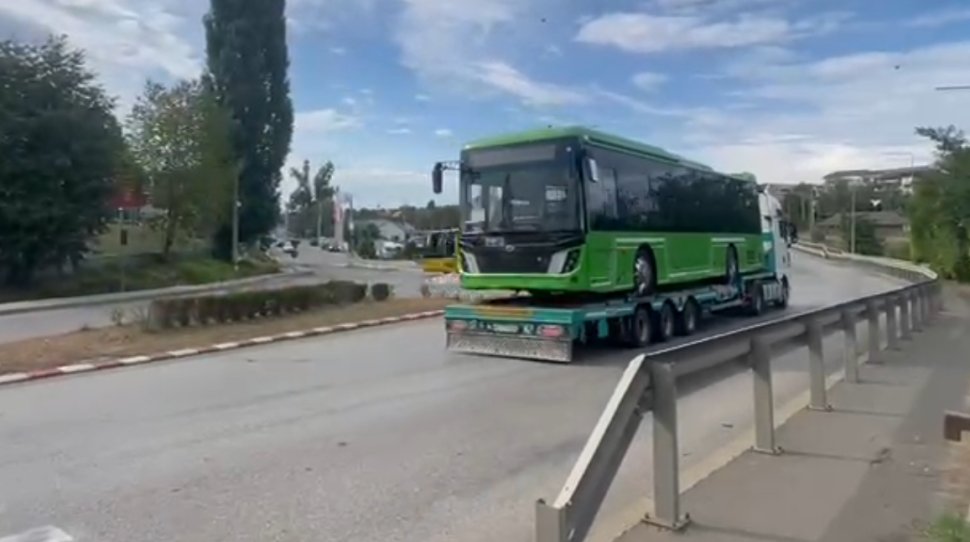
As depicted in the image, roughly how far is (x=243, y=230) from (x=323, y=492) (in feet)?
150

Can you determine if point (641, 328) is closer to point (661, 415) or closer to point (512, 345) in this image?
point (512, 345)

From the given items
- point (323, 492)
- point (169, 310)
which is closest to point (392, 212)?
point (169, 310)

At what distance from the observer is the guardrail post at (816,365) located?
8.33 meters

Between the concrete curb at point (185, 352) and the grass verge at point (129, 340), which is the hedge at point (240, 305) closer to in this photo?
the grass verge at point (129, 340)

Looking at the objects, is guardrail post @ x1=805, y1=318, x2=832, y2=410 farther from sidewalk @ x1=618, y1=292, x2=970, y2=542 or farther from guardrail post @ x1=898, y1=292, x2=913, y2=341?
guardrail post @ x1=898, y1=292, x2=913, y2=341

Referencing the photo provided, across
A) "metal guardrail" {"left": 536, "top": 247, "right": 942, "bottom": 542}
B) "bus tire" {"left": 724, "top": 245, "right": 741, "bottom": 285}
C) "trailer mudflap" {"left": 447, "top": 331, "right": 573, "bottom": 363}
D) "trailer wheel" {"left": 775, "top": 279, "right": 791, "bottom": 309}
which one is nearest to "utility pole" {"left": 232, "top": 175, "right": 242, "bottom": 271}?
"trailer wheel" {"left": 775, "top": 279, "right": 791, "bottom": 309}

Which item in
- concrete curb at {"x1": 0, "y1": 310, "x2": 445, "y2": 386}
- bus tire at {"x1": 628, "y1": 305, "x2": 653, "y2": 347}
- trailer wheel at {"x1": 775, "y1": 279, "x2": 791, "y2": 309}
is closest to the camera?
concrete curb at {"x1": 0, "y1": 310, "x2": 445, "y2": 386}

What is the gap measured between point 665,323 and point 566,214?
149 inches

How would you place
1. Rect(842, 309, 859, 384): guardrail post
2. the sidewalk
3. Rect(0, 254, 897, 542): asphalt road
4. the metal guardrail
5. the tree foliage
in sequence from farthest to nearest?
the tree foliage
Rect(842, 309, 859, 384): guardrail post
Rect(0, 254, 897, 542): asphalt road
the sidewalk
the metal guardrail

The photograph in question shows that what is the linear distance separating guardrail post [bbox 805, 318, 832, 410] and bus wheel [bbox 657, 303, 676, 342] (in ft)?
21.9

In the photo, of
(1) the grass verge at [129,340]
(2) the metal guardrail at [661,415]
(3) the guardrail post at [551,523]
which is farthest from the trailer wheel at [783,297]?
(3) the guardrail post at [551,523]

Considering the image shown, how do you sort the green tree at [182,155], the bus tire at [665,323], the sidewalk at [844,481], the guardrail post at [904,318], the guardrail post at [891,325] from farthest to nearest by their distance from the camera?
the green tree at [182,155] < the guardrail post at [904,318] < the bus tire at [665,323] < the guardrail post at [891,325] < the sidewalk at [844,481]

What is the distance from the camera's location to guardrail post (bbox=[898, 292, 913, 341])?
15445 mm

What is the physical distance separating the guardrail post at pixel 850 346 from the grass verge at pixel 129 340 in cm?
1034
